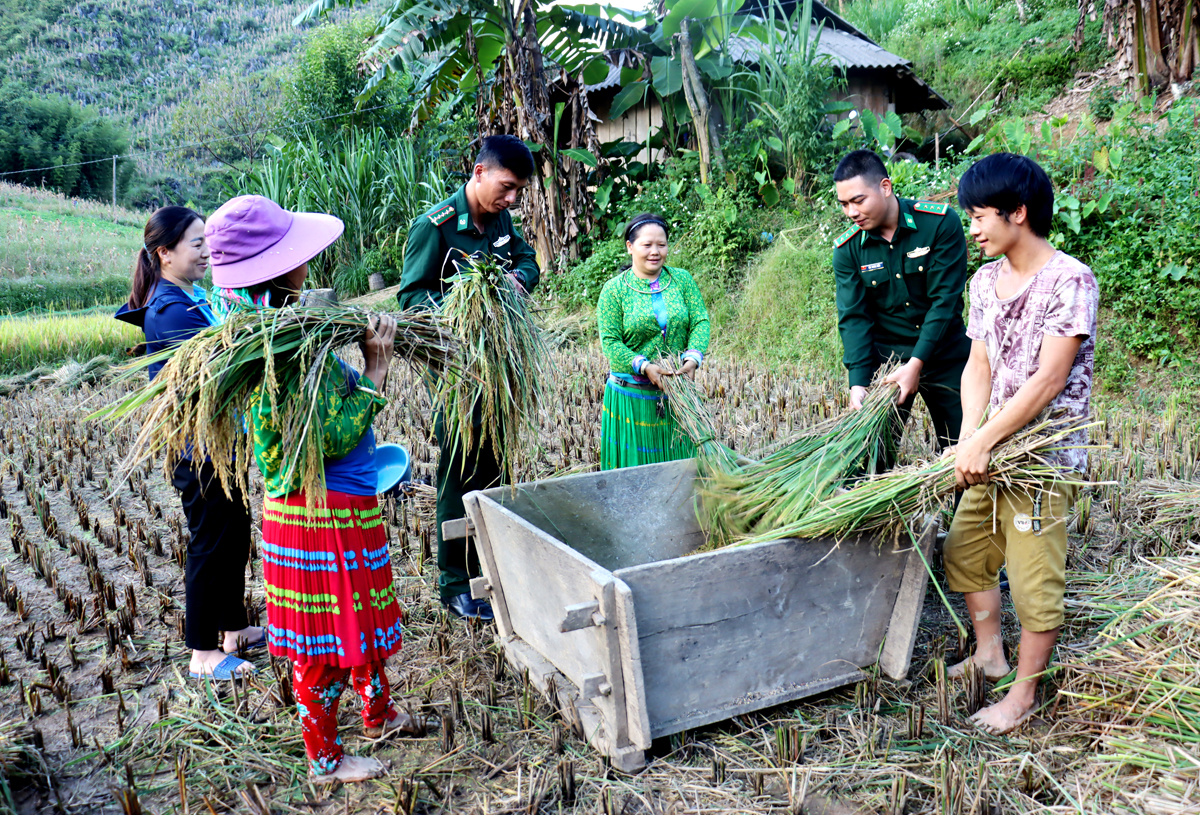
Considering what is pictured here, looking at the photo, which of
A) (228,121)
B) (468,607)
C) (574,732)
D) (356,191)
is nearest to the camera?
(574,732)

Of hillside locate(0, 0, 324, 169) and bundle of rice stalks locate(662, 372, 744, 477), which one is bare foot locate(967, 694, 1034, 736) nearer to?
bundle of rice stalks locate(662, 372, 744, 477)

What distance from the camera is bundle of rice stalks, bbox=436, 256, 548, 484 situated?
2369 millimetres

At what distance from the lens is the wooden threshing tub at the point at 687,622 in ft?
6.97

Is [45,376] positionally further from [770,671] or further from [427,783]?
[770,671]

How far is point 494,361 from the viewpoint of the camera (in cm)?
242

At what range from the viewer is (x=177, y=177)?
29.4m

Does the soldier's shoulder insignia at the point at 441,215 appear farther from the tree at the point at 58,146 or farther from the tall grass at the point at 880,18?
the tree at the point at 58,146

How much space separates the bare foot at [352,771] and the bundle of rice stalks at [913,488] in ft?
4.17

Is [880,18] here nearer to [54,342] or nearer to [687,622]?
[54,342]

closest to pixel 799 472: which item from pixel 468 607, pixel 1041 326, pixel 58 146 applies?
pixel 1041 326

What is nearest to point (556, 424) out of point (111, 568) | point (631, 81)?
point (111, 568)

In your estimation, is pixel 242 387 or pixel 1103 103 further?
pixel 1103 103

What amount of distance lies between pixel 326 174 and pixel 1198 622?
13625 millimetres

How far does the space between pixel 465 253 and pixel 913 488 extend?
5.56ft
